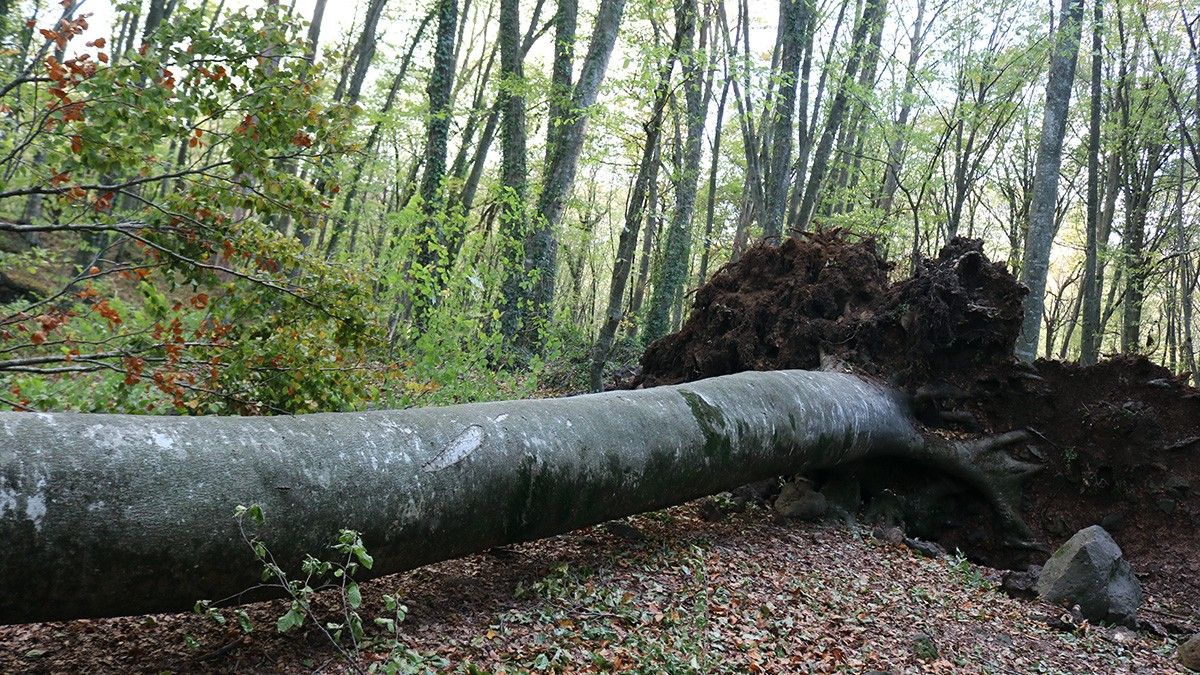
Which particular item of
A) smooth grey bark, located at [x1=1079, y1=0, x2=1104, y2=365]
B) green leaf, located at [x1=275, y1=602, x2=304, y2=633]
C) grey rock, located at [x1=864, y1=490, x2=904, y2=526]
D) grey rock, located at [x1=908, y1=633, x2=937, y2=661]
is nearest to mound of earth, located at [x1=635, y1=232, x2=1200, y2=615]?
grey rock, located at [x1=864, y1=490, x2=904, y2=526]

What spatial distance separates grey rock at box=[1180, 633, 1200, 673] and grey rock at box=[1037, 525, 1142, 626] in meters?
0.51

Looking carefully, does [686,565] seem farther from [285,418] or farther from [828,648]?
[285,418]

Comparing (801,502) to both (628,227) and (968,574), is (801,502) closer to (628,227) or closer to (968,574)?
(968,574)

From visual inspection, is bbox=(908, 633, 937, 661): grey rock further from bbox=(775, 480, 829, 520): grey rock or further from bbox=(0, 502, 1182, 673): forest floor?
bbox=(775, 480, 829, 520): grey rock

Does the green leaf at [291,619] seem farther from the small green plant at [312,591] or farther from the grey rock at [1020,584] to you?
the grey rock at [1020,584]

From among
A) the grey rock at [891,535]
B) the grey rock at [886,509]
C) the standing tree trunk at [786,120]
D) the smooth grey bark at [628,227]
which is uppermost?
the standing tree trunk at [786,120]

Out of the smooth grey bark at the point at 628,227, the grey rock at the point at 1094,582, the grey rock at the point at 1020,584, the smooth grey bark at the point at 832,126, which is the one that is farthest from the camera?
the smooth grey bark at the point at 832,126

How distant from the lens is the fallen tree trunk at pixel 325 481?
7.32 ft

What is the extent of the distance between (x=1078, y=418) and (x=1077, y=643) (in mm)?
2888

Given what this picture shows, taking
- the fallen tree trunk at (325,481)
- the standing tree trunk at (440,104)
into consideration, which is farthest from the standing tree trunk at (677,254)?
the fallen tree trunk at (325,481)

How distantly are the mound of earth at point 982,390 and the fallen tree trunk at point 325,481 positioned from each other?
2112mm

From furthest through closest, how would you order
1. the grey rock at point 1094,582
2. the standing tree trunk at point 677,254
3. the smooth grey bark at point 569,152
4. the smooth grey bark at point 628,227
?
the standing tree trunk at point 677,254
the smooth grey bark at point 569,152
the smooth grey bark at point 628,227
the grey rock at point 1094,582

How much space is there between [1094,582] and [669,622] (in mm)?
3570

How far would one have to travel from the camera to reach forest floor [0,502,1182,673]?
9.39ft
